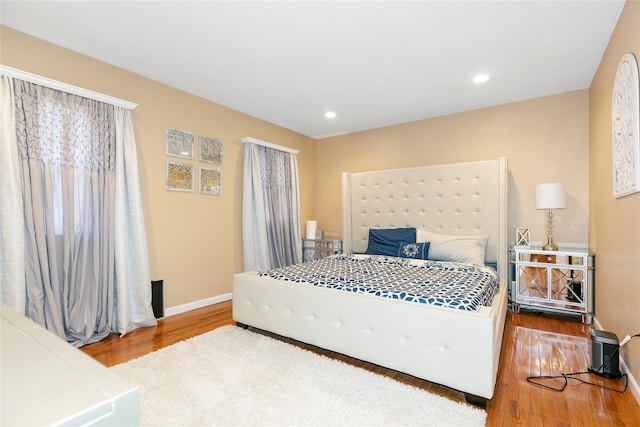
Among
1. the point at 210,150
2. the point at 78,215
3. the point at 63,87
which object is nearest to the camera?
the point at 63,87

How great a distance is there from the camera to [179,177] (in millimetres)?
3283

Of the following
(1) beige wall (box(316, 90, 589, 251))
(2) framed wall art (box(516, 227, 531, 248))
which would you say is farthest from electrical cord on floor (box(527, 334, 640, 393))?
(1) beige wall (box(316, 90, 589, 251))

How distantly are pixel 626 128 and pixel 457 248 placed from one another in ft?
5.68

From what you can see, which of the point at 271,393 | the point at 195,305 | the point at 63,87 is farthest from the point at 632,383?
the point at 63,87

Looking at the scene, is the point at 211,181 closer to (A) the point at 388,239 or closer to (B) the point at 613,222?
(A) the point at 388,239

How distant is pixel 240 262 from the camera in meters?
3.97

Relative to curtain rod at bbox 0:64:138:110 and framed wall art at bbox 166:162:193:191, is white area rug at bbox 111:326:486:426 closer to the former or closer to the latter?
framed wall art at bbox 166:162:193:191

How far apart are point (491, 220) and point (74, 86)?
4249 mm

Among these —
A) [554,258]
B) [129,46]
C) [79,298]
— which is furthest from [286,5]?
[554,258]

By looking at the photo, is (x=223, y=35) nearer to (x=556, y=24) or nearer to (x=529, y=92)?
(x=556, y=24)

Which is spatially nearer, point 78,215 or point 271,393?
point 271,393

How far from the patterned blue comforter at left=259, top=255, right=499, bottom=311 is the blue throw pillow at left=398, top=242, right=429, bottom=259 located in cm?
16

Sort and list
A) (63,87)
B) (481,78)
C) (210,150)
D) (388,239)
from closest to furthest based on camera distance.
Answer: (63,87)
(481,78)
(210,150)
(388,239)

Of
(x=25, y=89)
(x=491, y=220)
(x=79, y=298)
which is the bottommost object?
(x=79, y=298)
